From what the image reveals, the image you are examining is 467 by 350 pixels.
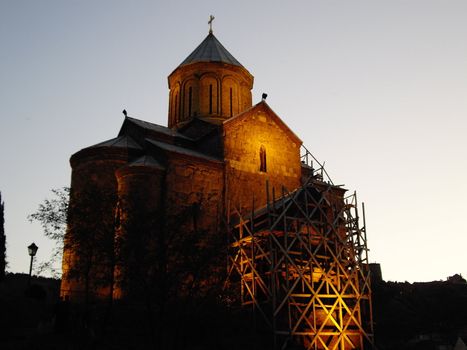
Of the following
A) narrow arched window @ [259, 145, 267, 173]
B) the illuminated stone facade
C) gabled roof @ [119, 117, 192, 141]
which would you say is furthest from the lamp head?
narrow arched window @ [259, 145, 267, 173]

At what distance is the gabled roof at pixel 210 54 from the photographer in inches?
950

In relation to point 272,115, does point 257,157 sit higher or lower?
lower

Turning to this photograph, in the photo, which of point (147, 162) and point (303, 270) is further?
point (147, 162)

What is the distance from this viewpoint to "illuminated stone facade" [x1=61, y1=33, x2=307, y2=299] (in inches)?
479

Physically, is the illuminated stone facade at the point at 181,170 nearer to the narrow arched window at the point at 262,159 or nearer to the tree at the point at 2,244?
the narrow arched window at the point at 262,159

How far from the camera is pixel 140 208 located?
12.9 meters

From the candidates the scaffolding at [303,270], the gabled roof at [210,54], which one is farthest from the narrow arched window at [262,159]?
the gabled roof at [210,54]

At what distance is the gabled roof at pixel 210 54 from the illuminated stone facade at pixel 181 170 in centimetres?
10

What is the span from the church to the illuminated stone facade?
45 millimetres

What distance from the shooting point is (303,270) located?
15828 mm

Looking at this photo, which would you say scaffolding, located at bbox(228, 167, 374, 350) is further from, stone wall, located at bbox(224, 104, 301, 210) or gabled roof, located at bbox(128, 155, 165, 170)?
gabled roof, located at bbox(128, 155, 165, 170)

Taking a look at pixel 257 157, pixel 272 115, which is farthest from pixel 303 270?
pixel 272 115

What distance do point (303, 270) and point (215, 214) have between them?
13.6 feet

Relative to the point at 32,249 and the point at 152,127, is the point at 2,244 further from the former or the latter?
the point at 32,249
